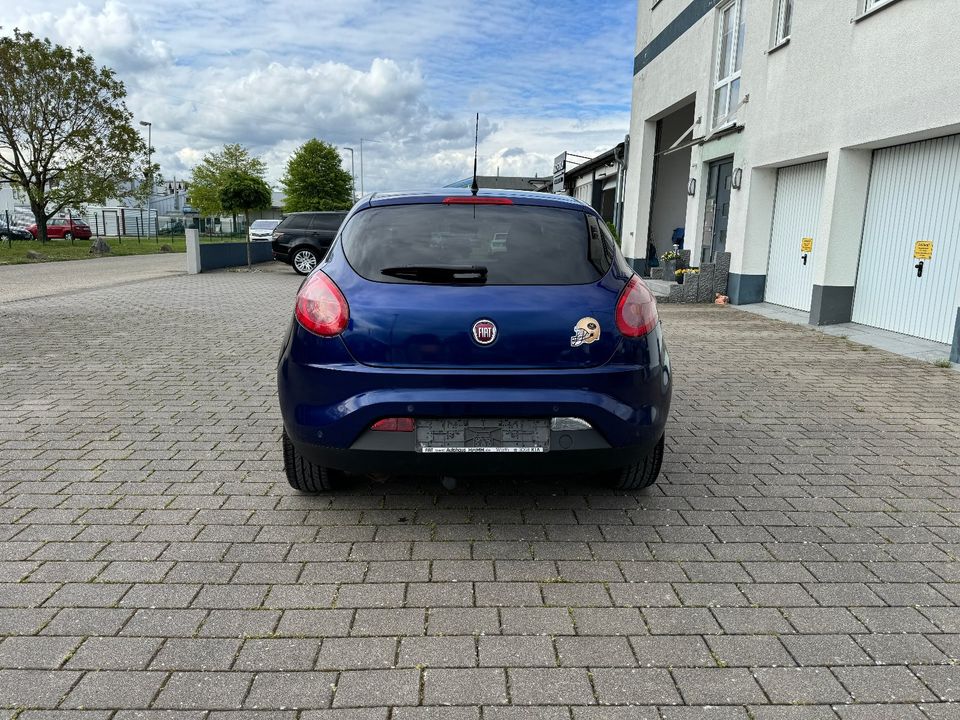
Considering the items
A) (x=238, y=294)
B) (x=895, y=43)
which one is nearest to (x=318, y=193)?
(x=238, y=294)

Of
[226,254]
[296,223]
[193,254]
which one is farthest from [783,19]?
[226,254]

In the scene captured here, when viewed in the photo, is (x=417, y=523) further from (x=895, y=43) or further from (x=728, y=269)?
(x=728, y=269)

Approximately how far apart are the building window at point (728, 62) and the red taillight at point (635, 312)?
12751mm

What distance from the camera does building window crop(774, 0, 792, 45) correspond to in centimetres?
1258

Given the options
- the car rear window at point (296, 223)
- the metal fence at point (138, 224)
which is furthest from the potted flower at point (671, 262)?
the metal fence at point (138, 224)

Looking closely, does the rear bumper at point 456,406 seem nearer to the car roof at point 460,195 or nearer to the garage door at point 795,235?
the car roof at point 460,195

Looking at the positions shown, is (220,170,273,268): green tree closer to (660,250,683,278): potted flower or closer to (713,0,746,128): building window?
(660,250,683,278): potted flower

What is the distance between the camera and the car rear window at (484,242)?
3445mm

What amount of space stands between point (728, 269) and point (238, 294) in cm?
1016

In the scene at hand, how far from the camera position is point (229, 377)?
23.6ft

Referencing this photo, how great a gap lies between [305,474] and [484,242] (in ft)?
5.07

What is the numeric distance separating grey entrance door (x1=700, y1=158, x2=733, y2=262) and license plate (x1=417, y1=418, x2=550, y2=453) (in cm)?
1254

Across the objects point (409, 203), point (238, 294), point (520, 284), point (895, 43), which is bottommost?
point (238, 294)

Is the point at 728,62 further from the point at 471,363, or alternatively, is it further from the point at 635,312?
the point at 471,363
